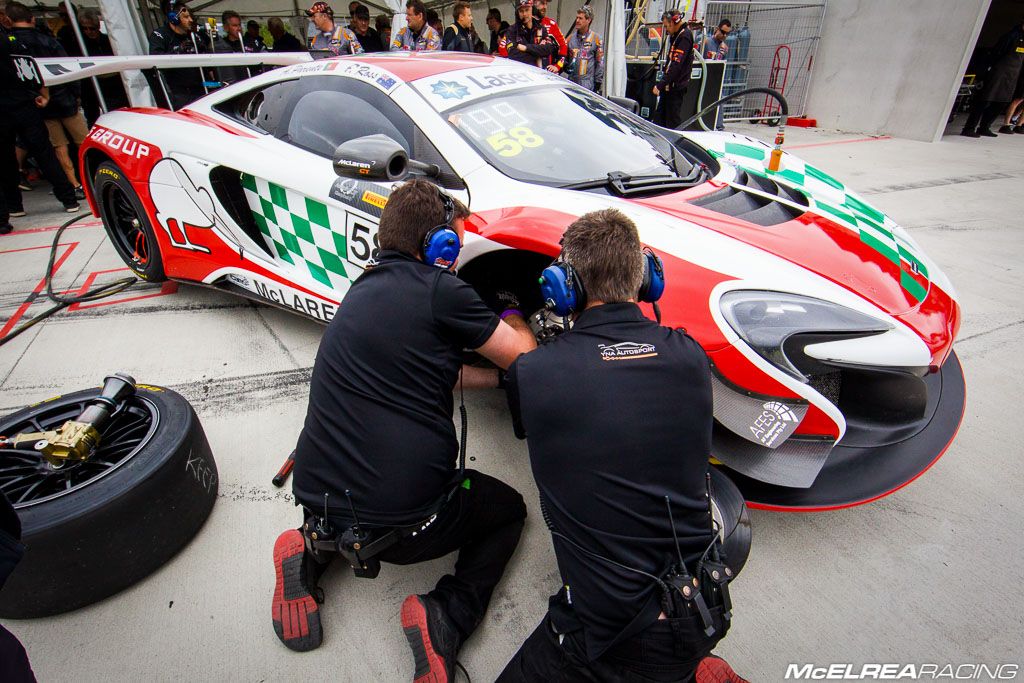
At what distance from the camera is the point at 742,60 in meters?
9.64

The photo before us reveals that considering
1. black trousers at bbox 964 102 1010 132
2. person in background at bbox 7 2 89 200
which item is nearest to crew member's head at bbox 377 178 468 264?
person in background at bbox 7 2 89 200

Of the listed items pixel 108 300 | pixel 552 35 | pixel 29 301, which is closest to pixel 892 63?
pixel 552 35

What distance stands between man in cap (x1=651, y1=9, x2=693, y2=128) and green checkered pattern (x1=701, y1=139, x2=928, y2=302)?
440 centimetres

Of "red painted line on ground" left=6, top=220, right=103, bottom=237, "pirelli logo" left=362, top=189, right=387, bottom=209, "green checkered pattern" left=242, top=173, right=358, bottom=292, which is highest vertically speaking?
"pirelli logo" left=362, top=189, right=387, bottom=209

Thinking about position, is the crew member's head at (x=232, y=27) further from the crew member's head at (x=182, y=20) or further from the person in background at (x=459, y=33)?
the person in background at (x=459, y=33)

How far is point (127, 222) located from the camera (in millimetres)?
3359

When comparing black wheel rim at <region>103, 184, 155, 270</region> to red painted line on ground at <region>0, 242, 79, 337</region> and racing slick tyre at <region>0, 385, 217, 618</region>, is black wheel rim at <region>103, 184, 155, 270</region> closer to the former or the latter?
red painted line on ground at <region>0, 242, 79, 337</region>

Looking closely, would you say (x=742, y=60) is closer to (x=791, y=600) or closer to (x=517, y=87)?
(x=517, y=87)

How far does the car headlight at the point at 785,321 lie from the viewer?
1.38 meters

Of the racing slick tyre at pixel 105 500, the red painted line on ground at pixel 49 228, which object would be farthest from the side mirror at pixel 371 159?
the red painted line on ground at pixel 49 228

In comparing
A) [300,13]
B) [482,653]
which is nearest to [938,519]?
[482,653]

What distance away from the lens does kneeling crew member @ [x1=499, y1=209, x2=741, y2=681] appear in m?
1.06

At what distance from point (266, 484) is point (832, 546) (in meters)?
1.91

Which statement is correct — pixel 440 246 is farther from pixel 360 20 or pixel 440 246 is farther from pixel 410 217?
pixel 360 20
